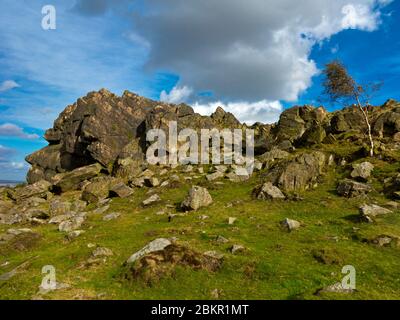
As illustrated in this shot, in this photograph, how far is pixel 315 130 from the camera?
→ 2953 inches

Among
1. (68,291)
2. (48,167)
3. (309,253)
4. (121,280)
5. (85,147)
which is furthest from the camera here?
(48,167)

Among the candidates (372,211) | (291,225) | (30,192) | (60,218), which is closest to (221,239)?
(291,225)

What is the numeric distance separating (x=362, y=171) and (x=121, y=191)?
35893 millimetres

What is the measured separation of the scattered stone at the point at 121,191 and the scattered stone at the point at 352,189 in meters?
31.5

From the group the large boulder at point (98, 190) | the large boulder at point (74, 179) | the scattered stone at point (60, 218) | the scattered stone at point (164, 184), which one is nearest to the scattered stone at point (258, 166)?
the scattered stone at point (164, 184)

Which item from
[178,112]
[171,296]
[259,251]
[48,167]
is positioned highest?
[178,112]

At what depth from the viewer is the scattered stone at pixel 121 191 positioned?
Answer: 56216 millimetres

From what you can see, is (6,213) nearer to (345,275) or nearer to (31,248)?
(31,248)

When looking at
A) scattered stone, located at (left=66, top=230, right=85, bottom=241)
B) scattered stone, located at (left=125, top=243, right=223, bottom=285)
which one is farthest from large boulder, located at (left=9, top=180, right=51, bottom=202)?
scattered stone, located at (left=125, top=243, right=223, bottom=285)

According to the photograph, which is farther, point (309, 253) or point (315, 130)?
point (315, 130)

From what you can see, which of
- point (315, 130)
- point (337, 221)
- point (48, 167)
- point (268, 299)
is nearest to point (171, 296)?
point (268, 299)

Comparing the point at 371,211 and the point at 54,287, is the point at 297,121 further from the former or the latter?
the point at 54,287

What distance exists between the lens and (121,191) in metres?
56.5

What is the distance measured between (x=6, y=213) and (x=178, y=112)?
161 ft
